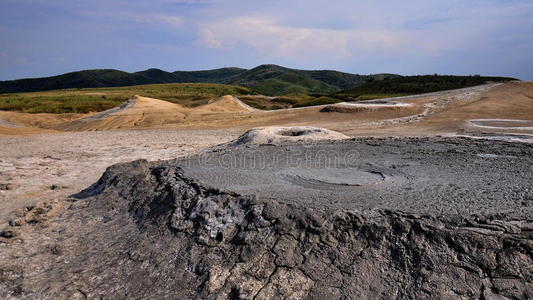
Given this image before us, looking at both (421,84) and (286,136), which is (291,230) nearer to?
(286,136)

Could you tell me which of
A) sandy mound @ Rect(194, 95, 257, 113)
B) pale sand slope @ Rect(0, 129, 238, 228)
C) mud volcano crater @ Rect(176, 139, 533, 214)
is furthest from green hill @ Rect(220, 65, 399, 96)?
mud volcano crater @ Rect(176, 139, 533, 214)

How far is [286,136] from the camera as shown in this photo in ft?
31.2

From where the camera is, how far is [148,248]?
3.95 meters

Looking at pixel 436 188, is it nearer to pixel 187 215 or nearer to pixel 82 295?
pixel 187 215

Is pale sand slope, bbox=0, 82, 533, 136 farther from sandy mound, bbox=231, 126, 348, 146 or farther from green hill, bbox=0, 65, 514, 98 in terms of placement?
green hill, bbox=0, 65, 514, 98

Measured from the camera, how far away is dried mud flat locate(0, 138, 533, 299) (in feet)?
9.70

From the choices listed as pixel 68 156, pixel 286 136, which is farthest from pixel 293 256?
pixel 68 156

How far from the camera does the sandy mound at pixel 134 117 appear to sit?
1994cm

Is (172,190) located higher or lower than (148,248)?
higher

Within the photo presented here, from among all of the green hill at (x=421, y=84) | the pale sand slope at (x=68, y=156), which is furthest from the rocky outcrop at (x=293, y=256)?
the green hill at (x=421, y=84)

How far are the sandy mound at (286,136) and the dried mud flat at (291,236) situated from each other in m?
3.22

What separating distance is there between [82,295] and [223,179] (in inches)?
82.6

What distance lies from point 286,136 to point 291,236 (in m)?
6.19

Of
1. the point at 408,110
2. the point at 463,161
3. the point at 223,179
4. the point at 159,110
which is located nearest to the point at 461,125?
the point at 408,110
